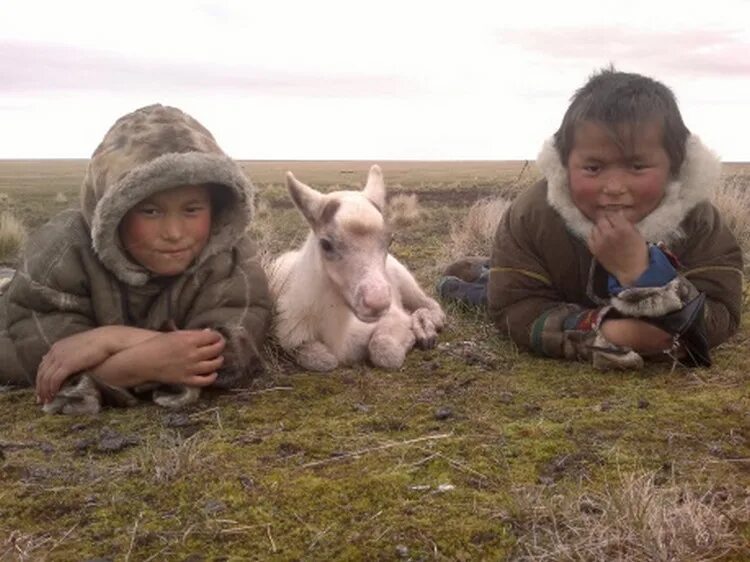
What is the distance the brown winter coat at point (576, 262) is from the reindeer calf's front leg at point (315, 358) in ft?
3.87

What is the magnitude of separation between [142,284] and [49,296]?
477mm

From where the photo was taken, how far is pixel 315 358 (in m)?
5.22

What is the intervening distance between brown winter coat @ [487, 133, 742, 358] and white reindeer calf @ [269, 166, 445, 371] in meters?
0.73

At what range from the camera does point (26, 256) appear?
4.76 m

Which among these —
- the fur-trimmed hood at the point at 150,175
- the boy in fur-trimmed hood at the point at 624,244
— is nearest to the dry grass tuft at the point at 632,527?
the boy in fur-trimmed hood at the point at 624,244

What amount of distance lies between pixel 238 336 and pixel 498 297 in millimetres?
1807

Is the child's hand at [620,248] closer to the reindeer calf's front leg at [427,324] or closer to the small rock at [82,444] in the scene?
A: the reindeer calf's front leg at [427,324]

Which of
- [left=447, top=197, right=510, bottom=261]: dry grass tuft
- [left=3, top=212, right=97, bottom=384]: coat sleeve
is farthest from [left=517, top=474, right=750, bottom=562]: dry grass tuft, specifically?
[left=447, top=197, right=510, bottom=261]: dry grass tuft

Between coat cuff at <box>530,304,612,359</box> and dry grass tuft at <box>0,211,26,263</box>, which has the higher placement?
coat cuff at <box>530,304,612,359</box>

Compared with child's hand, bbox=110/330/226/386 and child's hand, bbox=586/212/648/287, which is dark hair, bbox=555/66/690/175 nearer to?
child's hand, bbox=586/212/648/287

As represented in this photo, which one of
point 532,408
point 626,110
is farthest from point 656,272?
point 532,408

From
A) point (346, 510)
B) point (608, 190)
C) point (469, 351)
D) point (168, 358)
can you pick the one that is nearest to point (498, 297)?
point (469, 351)

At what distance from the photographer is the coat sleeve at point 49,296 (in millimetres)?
4586

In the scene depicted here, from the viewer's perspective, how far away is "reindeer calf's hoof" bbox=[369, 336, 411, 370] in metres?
5.28
